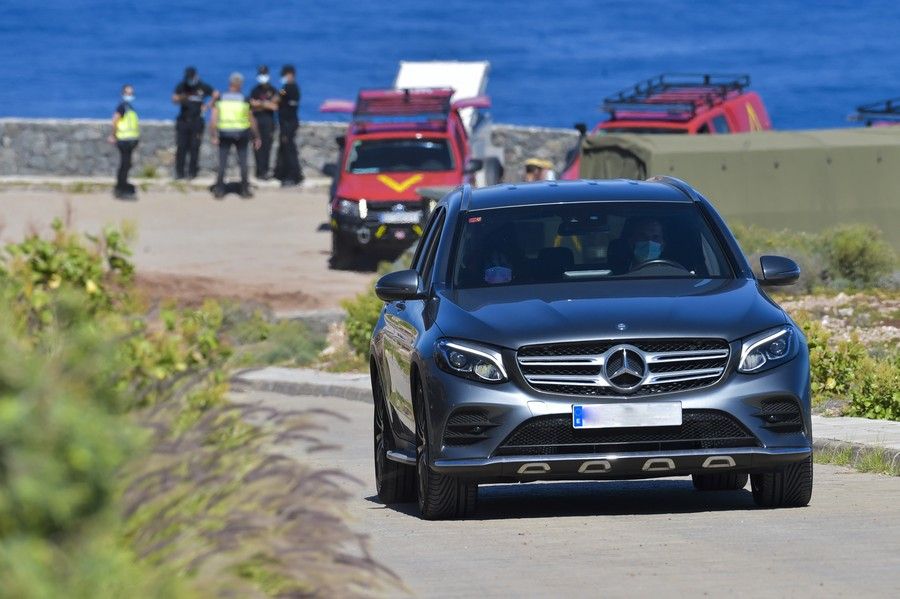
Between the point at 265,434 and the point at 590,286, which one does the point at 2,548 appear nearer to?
the point at 265,434

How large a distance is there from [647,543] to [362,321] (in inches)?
585

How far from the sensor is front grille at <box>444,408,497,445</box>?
10281mm

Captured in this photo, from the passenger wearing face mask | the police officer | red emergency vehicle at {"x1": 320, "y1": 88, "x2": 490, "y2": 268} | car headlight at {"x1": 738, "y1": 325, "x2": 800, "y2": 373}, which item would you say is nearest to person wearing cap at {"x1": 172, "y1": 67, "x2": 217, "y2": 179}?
the police officer

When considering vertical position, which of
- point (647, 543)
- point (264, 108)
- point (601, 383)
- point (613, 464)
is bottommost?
point (264, 108)

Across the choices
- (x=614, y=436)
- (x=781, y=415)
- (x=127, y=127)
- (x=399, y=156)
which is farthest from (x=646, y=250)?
(x=127, y=127)

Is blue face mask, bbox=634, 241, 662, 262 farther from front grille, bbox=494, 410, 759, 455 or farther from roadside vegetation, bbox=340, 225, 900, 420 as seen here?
roadside vegetation, bbox=340, 225, 900, 420

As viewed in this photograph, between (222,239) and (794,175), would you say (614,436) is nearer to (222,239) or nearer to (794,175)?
(794,175)

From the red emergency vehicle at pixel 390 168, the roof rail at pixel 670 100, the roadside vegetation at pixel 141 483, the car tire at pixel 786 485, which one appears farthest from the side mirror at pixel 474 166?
the roadside vegetation at pixel 141 483

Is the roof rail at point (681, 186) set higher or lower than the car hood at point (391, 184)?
higher

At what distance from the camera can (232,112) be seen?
41.4 meters

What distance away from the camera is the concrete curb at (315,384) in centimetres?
2133

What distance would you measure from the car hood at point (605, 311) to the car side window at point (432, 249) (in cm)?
62

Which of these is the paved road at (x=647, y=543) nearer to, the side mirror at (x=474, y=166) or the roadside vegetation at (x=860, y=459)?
the roadside vegetation at (x=860, y=459)

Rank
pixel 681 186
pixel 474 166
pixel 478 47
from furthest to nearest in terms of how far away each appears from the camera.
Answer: pixel 478 47, pixel 474 166, pixel 681 186
